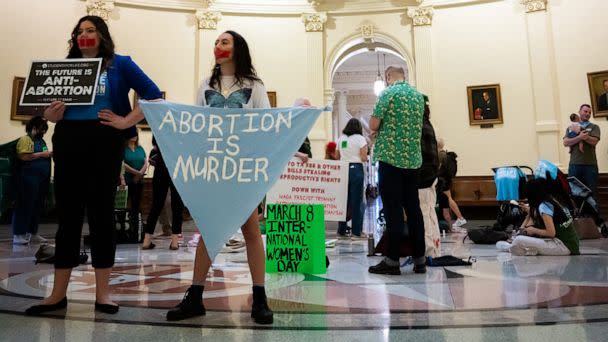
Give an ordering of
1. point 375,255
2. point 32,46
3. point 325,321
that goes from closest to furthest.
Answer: point 325,321
point 375,255
point 32,46

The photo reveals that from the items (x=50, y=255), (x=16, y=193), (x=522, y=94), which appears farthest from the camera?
(x=522, y=94)

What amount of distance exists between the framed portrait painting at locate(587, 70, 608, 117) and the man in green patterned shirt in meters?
8.78

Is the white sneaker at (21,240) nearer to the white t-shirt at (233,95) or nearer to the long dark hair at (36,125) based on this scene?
the long dark hair at (36,125)

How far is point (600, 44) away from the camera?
9.91 m

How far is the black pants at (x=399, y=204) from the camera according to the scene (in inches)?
121

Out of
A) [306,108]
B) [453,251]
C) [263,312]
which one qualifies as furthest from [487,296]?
[453,251]

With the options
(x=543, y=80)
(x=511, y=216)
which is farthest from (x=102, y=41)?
(x=543, y=80)

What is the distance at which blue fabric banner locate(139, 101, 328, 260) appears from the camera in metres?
1.86

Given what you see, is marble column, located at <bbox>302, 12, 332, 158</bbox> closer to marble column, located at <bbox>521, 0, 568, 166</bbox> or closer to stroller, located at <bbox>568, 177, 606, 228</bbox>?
Result: marble column, located at <bbox>521, 0, 568, 166</bbox>

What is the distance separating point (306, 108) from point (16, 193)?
16.6 ft

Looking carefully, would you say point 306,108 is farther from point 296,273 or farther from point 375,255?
point 375,255

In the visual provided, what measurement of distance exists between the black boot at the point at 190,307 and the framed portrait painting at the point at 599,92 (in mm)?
10792

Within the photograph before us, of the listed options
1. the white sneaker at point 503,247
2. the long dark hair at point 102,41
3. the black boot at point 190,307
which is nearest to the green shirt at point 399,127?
the black boot at point 190,307

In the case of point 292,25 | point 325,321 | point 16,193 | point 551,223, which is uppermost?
point 292,25
